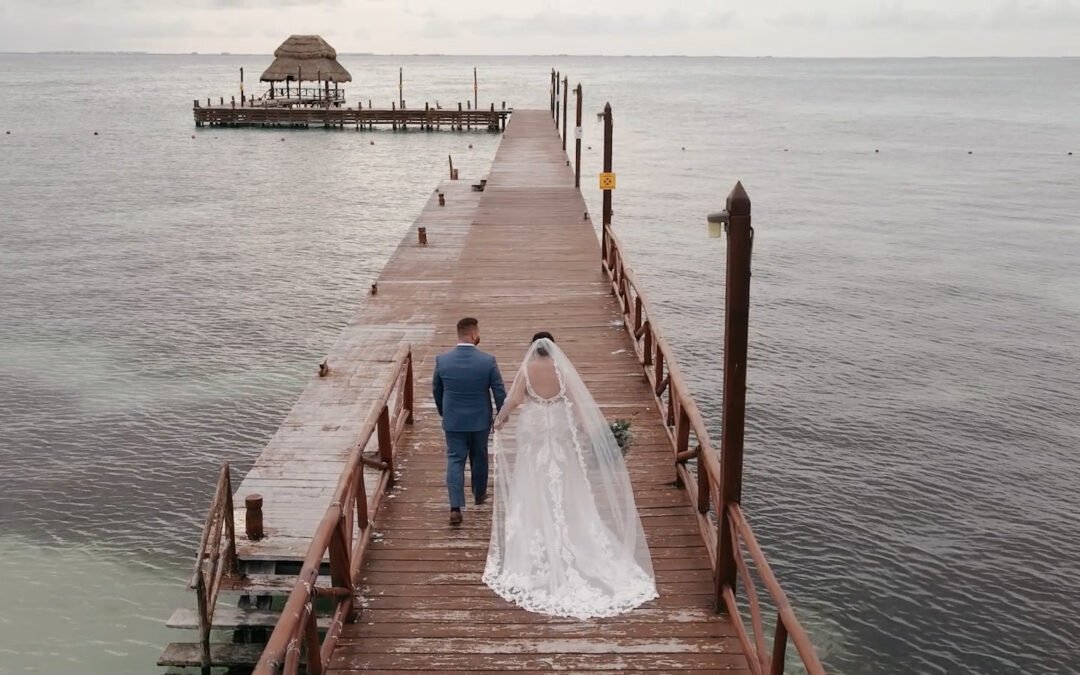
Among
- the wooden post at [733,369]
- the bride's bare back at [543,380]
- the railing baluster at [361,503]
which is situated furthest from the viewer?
the bride's bare back at [543,380]

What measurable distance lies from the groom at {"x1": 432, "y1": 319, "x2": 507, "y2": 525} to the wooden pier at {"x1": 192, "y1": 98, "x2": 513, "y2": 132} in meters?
71.5

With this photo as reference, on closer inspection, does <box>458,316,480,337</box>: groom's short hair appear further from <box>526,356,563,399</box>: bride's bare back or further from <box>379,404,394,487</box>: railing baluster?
<box>379,404,394,487</box>: railing baluster

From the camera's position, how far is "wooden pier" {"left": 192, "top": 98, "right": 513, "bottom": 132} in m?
80.0

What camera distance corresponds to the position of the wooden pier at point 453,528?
7133 mm

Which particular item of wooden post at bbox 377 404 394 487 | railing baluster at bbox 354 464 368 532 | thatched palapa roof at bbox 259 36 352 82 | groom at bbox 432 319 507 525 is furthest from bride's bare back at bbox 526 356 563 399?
thatched palapa roof at bbox 259 36 352 82

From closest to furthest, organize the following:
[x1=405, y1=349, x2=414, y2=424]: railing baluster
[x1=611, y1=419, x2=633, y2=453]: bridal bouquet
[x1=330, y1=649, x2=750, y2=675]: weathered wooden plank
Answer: [x1=330, y1=649, x2=750, y2=675]: weathered wooden plank < [x1=611, y1=419, x2=633, y2=453]: bridal bouquet < [x1=405, y1=349, x2=414, y2=424]: railing baluster

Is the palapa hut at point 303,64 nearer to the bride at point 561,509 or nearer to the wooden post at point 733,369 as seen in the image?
the bride at point 561,509

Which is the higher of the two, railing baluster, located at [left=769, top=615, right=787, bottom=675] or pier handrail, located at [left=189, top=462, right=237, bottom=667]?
railing baluster, located at [left=769, top=615, right=787, bottom=675]

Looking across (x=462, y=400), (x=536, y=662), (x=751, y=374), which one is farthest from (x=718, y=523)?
(x=751, y=374)

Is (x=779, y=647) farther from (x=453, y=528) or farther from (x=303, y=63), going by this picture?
(x=303, y=63)

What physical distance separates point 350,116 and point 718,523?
7705 centimetres

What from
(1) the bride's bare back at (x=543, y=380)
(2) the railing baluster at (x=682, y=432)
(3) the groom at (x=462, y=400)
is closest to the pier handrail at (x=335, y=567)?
(3) the groom at (x=462, y=400)

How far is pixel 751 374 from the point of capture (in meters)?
23.9

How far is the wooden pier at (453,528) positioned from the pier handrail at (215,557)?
1.1 inches
